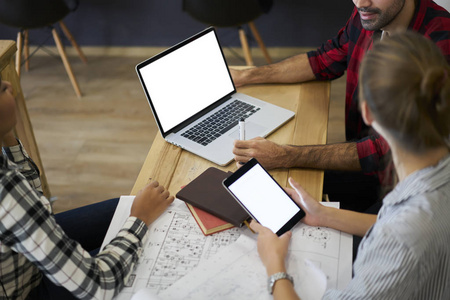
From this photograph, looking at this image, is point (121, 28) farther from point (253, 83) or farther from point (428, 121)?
point (428, 121)

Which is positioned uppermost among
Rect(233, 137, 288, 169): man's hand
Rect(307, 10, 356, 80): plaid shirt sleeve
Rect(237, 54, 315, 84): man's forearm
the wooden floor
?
Rect(307, 10, 356, 80): plaid shirt sleeve

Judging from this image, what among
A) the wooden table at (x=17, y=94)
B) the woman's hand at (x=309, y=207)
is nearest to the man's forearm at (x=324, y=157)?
the woman's hand at (x=309, y=207)

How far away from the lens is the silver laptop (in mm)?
1548

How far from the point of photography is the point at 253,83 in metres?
1.84

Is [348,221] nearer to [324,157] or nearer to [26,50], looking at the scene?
[324,157]

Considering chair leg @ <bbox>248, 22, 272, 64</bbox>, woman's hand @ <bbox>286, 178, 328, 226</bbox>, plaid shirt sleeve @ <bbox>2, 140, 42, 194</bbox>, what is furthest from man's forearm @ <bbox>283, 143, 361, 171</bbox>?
chair leg @ <bbox>248, 22, 272, 64</bbox>

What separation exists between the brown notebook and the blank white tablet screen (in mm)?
32

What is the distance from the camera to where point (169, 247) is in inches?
48.0

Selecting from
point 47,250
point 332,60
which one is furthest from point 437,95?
point 332,60

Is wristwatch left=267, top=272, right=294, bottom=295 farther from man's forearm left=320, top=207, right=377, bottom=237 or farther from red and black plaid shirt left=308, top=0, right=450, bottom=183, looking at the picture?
red and black plaid shirt left=308, top=0, right=450, bottom=183

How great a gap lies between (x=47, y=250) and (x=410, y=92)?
30.1 inches

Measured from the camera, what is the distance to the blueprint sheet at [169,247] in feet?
3.75

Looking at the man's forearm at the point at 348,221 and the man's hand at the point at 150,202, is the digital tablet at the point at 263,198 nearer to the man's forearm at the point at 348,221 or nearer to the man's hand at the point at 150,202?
the man's forearm at the point at 348,221

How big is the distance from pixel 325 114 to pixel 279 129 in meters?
0.17
